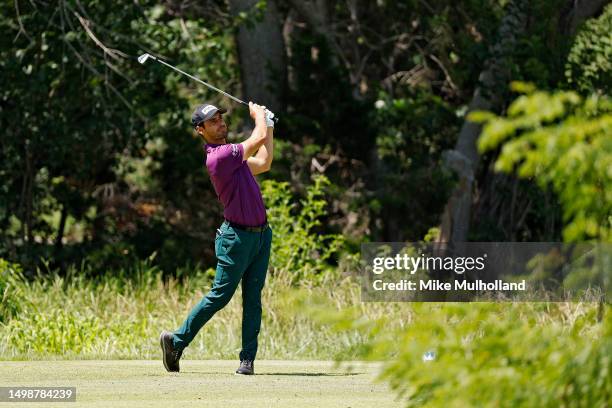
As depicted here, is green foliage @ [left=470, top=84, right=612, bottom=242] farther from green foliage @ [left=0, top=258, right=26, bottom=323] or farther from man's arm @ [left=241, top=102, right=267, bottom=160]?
green foliage @ [left=0, top=258, right=26, bottom=323]

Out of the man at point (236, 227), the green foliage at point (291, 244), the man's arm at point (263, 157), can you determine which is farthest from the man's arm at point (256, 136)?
the green foliage at point (291, 244)

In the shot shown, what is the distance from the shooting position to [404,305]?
13.3m

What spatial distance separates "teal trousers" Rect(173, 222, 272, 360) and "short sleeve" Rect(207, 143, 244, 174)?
0.38m

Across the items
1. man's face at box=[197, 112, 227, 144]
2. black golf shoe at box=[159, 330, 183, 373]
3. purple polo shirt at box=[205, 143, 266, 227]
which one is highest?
man's face at box=[197, 112, 227, 144]

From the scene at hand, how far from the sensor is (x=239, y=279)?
862 cm

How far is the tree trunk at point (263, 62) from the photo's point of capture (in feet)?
64.0

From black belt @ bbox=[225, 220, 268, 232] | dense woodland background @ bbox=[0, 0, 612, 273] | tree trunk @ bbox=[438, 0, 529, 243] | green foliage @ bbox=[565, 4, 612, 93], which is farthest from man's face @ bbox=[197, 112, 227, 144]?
green foliage @ bbox=[565, 4, 612, 93]

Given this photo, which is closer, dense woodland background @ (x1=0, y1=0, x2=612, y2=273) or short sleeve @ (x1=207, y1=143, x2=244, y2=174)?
short sleeve @ (x1=207, y1=143, x2=244, y2=174)

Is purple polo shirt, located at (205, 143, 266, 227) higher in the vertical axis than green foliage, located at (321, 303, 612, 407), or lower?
lower

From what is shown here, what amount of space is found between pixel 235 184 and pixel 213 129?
41 cm

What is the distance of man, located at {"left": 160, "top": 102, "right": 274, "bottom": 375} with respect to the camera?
27.6 feet

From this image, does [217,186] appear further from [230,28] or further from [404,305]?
[230,28]

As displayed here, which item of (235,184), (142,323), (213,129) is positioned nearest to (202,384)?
(235,184)

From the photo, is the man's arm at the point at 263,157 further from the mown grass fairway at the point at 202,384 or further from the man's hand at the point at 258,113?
the mown grass fairway at the point at 202,384
